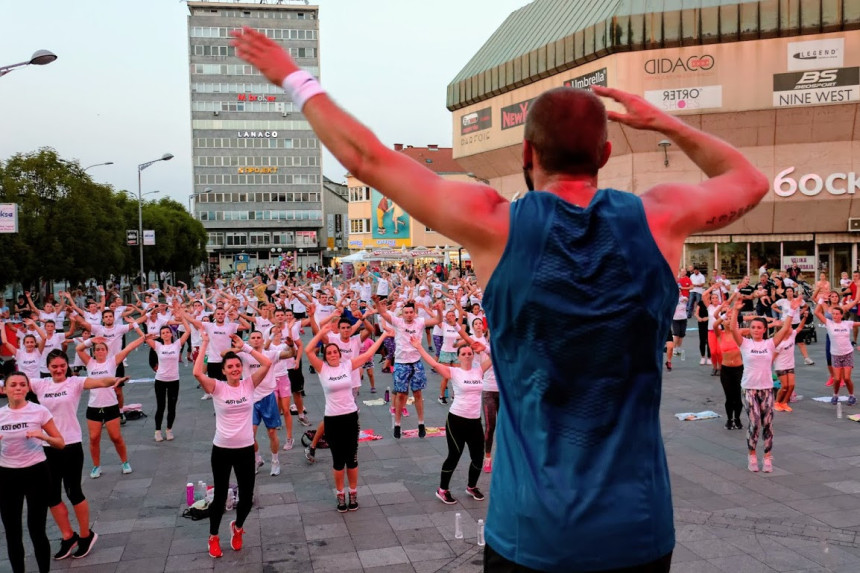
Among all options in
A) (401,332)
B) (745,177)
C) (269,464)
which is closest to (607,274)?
(745,177)

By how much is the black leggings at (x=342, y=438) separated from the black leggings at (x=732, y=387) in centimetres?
657

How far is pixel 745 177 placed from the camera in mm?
1697

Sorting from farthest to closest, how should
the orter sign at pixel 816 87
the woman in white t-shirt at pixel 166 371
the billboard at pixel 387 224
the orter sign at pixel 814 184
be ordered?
the billboard at pixel 387 224 → the orter sign at pixel 814 184 → the orter sign at pixel 816 87 → the woman in white t-shirt at pixel 166 371

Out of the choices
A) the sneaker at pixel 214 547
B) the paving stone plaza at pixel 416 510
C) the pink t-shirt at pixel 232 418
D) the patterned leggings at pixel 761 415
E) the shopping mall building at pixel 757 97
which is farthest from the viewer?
the shopping mall building at pixel 757 97

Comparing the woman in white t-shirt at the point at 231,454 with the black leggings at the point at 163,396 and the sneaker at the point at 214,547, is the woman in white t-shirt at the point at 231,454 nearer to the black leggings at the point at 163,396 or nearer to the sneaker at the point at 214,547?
the sneaker at the point at 214,547

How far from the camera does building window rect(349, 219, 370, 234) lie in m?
77.3

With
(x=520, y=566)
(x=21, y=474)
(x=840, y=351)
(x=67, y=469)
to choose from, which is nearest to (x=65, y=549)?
(x=67, y=469)

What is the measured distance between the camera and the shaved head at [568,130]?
5.16 feet

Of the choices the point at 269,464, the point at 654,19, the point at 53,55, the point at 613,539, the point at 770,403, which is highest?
the point at 654,19

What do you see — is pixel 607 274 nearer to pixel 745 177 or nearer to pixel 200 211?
pixel 745 177

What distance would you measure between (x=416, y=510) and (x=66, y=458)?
13.2 feet

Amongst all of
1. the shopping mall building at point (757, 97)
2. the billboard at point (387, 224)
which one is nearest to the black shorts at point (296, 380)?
the shopping mall building at point (757, 97)

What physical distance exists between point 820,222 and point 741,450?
2891 cm

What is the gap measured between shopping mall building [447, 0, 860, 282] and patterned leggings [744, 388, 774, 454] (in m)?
24.5
